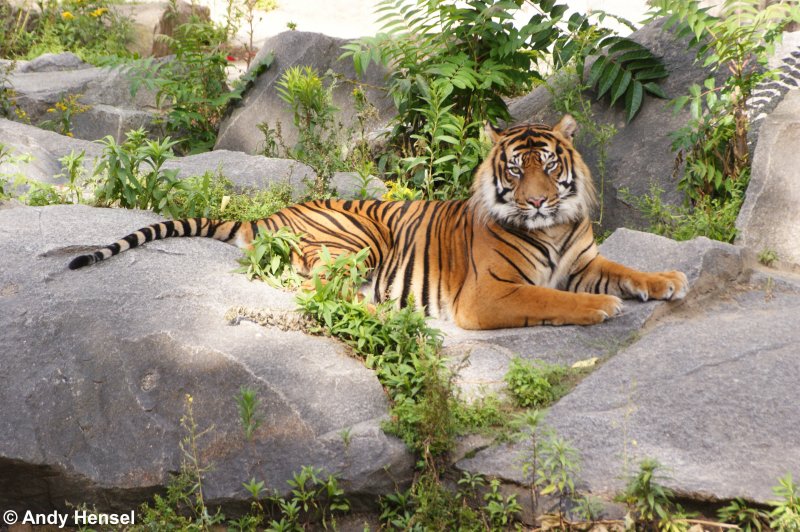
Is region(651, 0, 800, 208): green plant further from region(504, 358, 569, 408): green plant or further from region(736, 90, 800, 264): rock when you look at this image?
region(504, 358, 569, 408): green plant

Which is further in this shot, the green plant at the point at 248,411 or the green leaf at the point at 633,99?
the green leaf at the point at 633,99

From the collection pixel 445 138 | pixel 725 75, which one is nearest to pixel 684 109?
pixel 725 75

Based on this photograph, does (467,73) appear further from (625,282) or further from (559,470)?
(559,470)

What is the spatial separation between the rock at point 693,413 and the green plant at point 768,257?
4.05 feet

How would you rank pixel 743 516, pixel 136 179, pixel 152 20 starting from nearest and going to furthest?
pixel 743 516
pixel 136 179
pixel 152 20

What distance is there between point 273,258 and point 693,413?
2600 millimetres

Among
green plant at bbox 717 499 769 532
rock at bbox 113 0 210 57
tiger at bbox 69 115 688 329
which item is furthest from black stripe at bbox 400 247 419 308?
rock at bbox 113 0 210 57

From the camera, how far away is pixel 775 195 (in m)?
6.14

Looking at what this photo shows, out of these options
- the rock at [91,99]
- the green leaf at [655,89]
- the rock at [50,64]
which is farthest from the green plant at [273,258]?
the rock at [50,64]

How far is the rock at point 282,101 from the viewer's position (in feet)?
28.7

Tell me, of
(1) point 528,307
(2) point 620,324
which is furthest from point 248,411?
(2) point 620,324

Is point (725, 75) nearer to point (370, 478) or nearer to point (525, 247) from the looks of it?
point (525, 247)

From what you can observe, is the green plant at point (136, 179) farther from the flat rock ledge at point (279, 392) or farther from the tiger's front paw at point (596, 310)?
the tiger's front paw at point (596, 310)

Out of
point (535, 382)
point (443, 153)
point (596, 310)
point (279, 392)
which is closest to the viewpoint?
point (279, 392)
